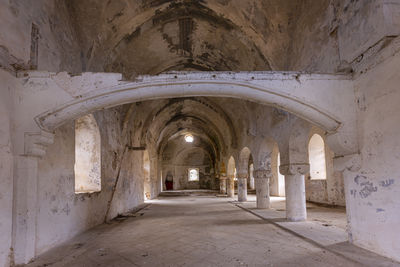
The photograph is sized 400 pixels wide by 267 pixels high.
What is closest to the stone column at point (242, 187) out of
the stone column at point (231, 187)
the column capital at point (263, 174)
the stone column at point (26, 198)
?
the column capital at point (263, 174)

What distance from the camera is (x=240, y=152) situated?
47.8ft

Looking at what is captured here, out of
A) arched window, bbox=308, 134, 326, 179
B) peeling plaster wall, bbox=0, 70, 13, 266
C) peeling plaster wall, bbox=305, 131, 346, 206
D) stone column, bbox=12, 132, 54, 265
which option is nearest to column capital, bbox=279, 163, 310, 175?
peeling plaster wall, bbox=305, 131, 346, 206

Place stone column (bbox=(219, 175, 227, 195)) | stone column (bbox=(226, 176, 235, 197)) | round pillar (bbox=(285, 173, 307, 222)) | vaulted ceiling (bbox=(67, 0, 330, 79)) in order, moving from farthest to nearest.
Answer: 1. stone column (bbox=(219, 175, 227, 195))
2. stone column (bbox=(226, 176, 235, 197))
3. round pillar (bbox=(285, 173, 307, 222))
4. vaulted ceiling (bbox=(67, 0, 330, 79))

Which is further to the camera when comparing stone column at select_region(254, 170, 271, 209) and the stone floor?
stone column at select_region(254, 170, 271, 209)

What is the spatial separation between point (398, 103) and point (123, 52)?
7.65 meters

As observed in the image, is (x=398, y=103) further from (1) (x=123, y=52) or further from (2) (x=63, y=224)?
(1) (x=123, y=52)

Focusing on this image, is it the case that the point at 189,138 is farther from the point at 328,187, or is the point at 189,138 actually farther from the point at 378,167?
the point at 378,167

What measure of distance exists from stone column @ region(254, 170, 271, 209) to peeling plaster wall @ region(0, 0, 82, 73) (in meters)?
7.86

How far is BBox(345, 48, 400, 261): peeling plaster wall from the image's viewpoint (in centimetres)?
404

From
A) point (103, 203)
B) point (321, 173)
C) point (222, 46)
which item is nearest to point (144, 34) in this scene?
point (222, 46)

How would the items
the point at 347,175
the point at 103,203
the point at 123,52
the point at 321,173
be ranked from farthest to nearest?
1. the point at 321,173
2. the point at 123,52
3. the point at 103,203
4. the point at 347,175

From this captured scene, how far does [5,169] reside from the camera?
416 cm

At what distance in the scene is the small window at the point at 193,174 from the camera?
32.8 meters

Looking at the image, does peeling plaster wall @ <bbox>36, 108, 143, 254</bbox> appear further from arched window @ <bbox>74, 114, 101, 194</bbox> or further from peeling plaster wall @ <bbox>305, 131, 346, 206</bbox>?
peeling plaster wall @ <bbox>305, 131, 346, 206</bbox>
